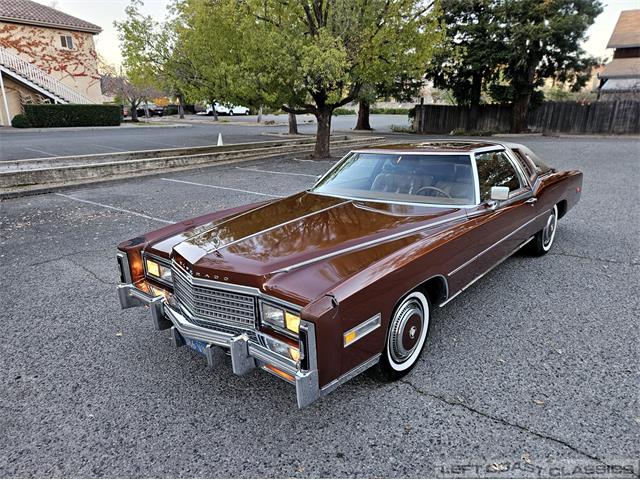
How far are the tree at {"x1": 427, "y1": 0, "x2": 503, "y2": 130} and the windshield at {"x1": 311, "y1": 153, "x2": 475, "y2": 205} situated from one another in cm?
1948

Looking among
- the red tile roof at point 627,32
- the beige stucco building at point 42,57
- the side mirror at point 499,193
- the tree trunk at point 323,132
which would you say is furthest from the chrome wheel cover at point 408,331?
the red tile roof at point 627,32

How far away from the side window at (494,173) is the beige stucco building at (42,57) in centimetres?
2729

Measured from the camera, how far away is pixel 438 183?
383cm

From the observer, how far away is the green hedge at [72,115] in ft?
74.9

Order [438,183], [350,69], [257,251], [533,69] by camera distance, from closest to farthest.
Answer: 1. [257,251]
2. [438,183]
3. [350,69]
4. [533,69]

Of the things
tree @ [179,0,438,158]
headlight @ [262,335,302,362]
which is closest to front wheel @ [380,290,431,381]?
headlight @ [262,335,302,362]

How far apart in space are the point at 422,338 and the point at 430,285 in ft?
1.24

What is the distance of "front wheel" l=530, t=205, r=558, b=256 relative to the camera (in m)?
4.99

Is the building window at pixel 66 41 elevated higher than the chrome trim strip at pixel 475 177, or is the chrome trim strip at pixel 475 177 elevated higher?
the building window at pixel 66 41

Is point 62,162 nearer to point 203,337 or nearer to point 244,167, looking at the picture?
point 244,167

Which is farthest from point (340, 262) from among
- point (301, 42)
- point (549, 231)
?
point (301, 42)

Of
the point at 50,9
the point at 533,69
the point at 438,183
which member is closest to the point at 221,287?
the point at 438,183

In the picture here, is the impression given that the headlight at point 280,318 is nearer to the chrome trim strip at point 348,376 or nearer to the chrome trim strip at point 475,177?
the chrome trim strip at point 348,376

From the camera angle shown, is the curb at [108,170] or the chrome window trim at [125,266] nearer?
the chrome window trim at [125,266]
